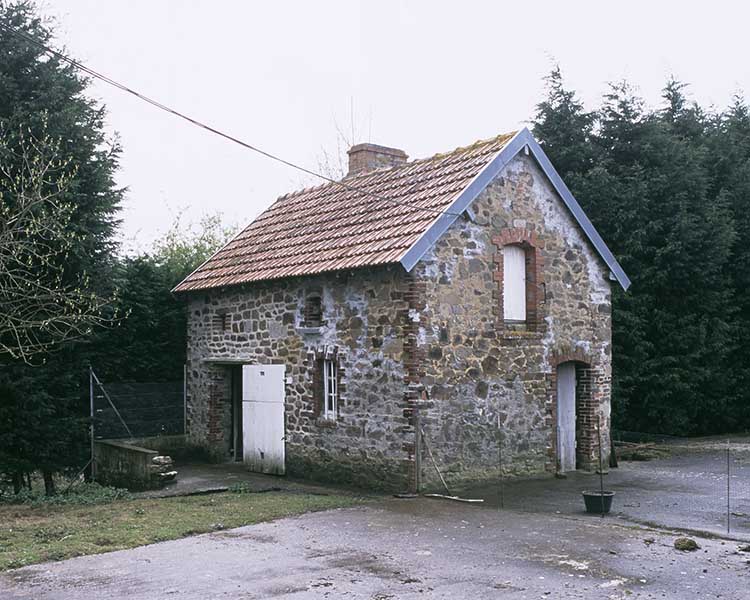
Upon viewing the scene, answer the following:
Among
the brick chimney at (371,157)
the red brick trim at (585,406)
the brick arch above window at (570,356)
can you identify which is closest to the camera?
the brick arch above window at (570,356)

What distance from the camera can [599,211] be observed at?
2389cm

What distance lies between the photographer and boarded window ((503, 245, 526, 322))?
16.2 m

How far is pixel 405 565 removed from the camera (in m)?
9.55

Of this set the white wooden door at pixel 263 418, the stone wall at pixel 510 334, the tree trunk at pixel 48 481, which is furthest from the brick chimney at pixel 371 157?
the tree trunk at pixel 48 481

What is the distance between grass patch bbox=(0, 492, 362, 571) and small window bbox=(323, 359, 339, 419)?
70.9 inches

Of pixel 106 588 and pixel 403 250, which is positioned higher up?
pixel 403 250

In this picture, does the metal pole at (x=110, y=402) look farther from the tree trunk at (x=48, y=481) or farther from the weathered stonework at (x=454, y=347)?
the weathered stonework at (x=454, y=347)

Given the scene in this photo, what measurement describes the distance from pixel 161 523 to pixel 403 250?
559cm

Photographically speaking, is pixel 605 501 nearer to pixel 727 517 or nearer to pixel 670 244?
pixel 727 517

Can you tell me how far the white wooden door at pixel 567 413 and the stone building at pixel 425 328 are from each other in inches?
1.6

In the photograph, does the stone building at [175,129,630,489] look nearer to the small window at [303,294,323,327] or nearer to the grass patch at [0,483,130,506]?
the small window at [303,294,323,327]

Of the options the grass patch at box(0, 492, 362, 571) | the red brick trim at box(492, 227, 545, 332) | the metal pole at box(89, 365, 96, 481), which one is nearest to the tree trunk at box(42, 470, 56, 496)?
the metal pole at box(89, 365, 96, 481)

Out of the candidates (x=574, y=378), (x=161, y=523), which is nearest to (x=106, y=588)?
(x=161, y=523)

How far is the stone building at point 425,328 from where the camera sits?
14.7 meters
